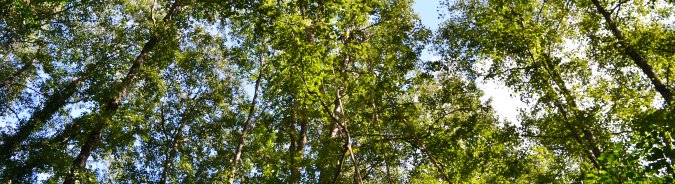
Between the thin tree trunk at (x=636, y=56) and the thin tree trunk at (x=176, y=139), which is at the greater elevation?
the thin tree trunk at (x=176, y=139)

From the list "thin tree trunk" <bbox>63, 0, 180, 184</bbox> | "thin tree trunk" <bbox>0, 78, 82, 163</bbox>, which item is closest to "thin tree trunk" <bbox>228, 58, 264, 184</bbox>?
"thin tree trunk" <bbox>63, 0, 180, 184</bbox>

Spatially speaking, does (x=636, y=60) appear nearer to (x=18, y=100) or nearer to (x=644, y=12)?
(x=644, y=12)

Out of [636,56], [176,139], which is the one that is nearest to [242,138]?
[176,139]

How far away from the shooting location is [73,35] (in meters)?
18.8

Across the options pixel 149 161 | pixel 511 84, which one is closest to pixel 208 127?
pixel 149 161

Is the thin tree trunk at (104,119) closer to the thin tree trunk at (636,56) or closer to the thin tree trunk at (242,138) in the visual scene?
the thin tree trunk at (242,138)

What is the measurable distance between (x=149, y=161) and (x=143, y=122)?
2177 mm

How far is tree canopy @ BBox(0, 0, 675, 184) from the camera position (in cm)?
1101

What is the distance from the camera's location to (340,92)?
1302 centimetres

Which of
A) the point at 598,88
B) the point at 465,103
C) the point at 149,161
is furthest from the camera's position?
the point at 149,161

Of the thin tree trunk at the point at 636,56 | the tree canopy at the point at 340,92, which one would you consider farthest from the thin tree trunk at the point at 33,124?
the thin tree trunk at the point at 636,56

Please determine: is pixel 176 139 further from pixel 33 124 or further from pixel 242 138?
pixel 33 124

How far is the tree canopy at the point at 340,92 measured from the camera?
1101cm

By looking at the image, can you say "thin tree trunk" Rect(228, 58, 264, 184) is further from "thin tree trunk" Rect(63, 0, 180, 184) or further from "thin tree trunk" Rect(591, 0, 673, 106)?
"thin tree trunk" Rect(591, 0, 673, 106)
